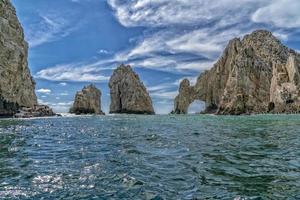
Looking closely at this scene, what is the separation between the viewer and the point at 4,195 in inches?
452

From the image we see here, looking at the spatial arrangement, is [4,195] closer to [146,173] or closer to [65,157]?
[146,173]

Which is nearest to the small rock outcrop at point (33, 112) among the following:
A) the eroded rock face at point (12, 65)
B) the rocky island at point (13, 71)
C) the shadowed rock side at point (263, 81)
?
the rocky island at point (13, 71)

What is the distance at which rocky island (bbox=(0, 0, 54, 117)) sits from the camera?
117625 millimetres

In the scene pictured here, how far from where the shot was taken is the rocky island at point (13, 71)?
118 m

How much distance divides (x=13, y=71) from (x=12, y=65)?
2.01 m

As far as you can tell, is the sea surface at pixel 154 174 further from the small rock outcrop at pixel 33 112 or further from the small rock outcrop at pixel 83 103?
the small rock outcrop at pixel 83 103

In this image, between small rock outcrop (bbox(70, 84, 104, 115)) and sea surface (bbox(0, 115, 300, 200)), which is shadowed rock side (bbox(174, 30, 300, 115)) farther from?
sea surface (bbox(0, 115, 300, 200))

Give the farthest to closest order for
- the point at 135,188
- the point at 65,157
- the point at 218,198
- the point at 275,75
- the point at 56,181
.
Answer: the point at 275,75 → the point at 65,157 → the point at 56,181 → the point at 135,188 → the point at 218,198

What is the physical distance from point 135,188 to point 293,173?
6.55 metres

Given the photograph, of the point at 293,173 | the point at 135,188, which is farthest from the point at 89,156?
the point at 293,173

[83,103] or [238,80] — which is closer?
[238,80]

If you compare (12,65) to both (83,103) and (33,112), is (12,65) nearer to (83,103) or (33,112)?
(33,112)

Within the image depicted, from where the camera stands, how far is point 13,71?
125m

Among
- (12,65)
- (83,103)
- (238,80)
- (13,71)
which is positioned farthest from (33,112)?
(238,80)
